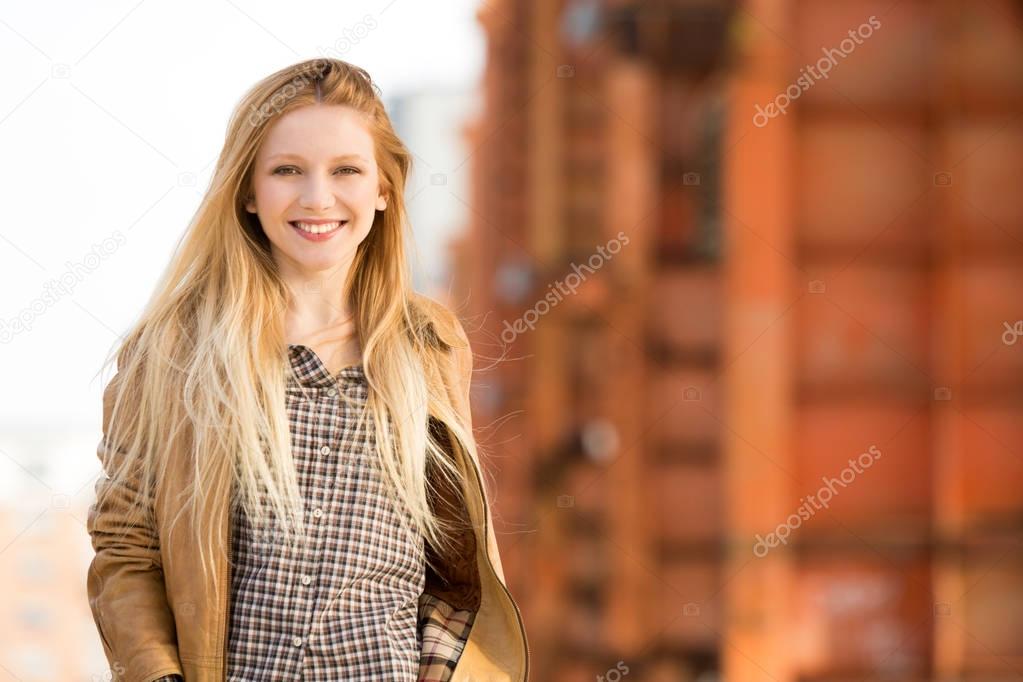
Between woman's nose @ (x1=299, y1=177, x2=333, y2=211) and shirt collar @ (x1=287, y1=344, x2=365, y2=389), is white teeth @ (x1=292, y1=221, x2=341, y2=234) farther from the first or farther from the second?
shirt collar @ (x1=287, y1=344, x2=365, y2=389)

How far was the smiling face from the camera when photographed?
1.67 metres

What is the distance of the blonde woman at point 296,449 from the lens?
158cm

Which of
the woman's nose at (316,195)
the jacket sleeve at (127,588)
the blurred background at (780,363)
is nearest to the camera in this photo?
the jacket sleeve at (127,588)

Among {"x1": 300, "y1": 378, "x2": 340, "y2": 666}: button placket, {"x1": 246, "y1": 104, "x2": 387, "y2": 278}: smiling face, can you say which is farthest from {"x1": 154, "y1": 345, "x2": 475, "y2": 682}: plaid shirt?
{"x1": 246, "y1": 104, "x2": 387, "y2": 278}: smiling face

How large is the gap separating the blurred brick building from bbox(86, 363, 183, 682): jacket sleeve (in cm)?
292

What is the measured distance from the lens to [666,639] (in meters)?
4.89

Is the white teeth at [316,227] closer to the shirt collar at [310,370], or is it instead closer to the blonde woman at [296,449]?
the blonde woman at [296,449]

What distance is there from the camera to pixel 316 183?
1666 millimetres

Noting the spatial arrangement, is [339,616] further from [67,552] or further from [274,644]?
[67,552]

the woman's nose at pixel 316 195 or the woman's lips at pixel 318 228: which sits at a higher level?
the woman's nose at pixel 316 195

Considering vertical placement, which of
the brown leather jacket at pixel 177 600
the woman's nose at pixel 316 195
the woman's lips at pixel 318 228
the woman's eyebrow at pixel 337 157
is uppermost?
the woman's eyebrow at pixel 337 157

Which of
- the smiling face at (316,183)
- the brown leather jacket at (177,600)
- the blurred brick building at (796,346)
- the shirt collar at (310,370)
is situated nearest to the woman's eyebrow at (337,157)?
the smiling face at (316,183)

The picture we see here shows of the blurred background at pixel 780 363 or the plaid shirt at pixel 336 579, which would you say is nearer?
the plaid shirt at pixel 336 579

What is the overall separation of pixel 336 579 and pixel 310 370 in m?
0.29
